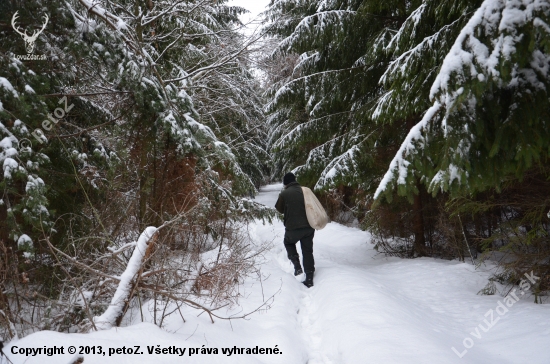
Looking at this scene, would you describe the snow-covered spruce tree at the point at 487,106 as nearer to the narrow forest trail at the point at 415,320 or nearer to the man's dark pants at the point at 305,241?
the narrow forest trail at the point at 415,320

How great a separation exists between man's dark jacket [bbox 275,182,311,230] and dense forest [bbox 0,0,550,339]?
864mm

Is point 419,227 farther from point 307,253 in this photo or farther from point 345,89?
point 345,89

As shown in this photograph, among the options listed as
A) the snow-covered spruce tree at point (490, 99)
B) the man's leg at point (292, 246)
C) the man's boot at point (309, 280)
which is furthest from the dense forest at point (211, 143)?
the man's boot at point (309, 280)

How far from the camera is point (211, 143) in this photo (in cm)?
538

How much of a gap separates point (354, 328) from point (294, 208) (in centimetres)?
274

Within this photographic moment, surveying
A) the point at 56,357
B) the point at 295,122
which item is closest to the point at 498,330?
the point at 56,357

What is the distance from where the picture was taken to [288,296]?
16.6 feet

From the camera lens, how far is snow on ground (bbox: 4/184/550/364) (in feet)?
9.11

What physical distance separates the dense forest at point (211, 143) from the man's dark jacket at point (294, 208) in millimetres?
864

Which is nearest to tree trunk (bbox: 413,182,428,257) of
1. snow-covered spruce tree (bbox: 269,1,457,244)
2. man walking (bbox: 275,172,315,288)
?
snow-covered spruce tree (bbox: 269,1,457,244)

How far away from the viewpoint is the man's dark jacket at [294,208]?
6.05 meters

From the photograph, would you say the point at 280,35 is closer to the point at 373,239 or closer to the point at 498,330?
the point at 373,239

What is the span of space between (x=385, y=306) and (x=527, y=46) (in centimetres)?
317

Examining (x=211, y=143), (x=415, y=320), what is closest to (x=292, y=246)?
(x=211, y=143)
